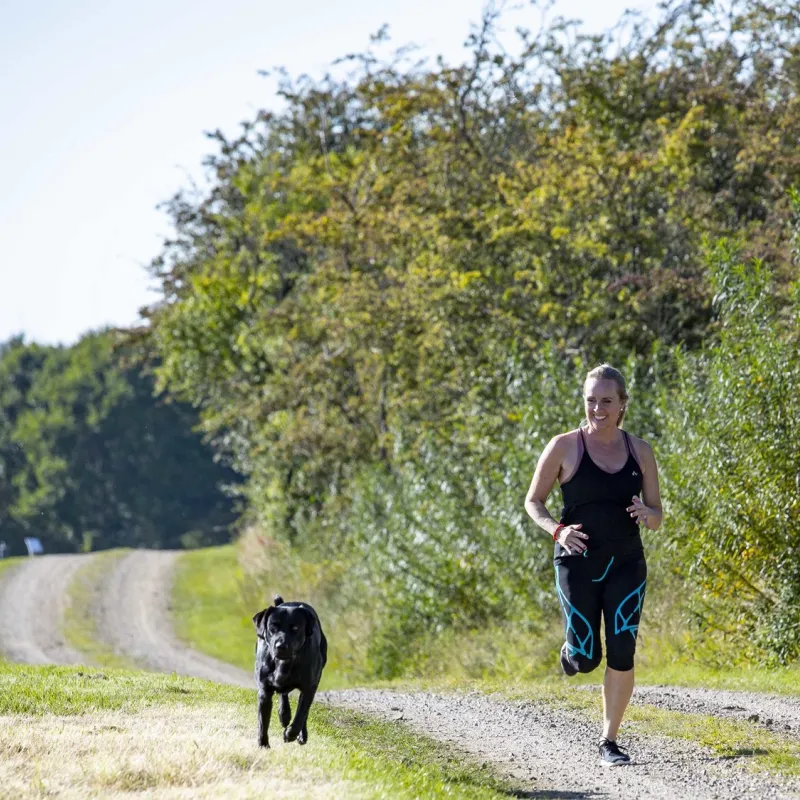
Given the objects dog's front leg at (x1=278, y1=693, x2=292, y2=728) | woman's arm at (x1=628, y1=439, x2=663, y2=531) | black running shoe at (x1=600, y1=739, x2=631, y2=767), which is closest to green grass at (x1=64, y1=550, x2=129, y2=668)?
dog's front leg at (x1=278, y1=693, x2=292, y2=728)

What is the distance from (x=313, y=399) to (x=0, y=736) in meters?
23.9

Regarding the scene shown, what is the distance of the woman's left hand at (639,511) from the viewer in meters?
7.27

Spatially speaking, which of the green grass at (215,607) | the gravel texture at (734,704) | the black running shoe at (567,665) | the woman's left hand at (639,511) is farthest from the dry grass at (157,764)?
the green grass at (215,607)

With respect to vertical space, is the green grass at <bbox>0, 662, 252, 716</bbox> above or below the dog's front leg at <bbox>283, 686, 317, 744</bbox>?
below

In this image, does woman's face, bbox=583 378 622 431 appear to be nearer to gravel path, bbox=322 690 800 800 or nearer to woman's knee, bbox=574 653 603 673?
woman's knee, bbox=574 653 603 673

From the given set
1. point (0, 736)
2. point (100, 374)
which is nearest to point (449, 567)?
point (0, 736)

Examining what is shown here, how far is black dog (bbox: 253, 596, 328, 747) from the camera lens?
7.16 m

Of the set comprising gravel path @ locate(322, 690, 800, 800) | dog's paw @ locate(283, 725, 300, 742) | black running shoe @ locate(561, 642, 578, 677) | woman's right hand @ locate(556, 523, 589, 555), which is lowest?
gravel path @ locate(322, 690, 800, 800)

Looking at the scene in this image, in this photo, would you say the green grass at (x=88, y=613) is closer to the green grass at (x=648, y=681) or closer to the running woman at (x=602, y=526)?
the green grass at (x=648, y=681)

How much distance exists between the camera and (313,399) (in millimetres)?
31609

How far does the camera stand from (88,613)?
3469 cm

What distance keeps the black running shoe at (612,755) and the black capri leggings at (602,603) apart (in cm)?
58

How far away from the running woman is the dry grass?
5.69 feet

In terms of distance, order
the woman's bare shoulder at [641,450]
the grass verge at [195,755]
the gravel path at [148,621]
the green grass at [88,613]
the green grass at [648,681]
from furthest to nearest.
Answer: the green grass at [88,613] → the gravel path at [148,621] → the green grass at [648,681] → the woman's bare shoulder at [641,450] → the grass verge at [195,755]
